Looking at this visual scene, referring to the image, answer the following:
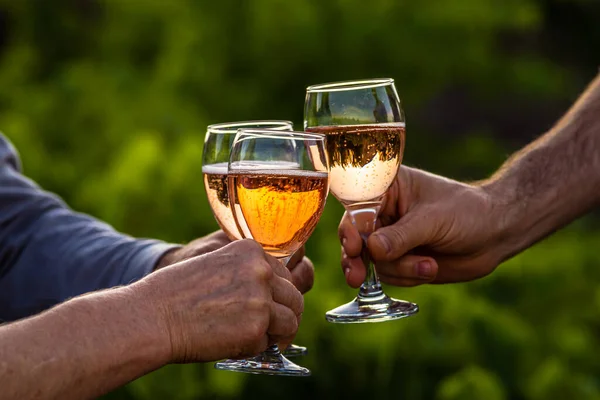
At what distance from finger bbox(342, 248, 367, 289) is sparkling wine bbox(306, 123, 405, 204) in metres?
0.34

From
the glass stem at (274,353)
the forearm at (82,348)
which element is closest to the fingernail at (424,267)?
the glass stem at (274,353)

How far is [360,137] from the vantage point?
220 centimetres

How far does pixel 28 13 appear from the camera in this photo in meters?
6.91

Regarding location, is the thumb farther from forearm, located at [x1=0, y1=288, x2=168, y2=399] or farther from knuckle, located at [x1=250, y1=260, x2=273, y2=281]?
forearm, located at [x1=0, y1=288, x2=168, y2=399]

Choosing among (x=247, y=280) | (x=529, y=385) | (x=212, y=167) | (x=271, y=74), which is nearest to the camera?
(x=247, y=280)

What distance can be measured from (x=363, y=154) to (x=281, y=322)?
0.50 metres

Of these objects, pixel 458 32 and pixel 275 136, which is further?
pixel 458 32

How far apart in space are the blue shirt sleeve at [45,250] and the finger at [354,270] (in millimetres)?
694

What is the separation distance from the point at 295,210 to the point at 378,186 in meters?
0.42

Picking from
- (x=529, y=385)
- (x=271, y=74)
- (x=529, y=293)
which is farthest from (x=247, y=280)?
(x=271, y=74)

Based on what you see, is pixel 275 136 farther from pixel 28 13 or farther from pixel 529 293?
pixel 28 13

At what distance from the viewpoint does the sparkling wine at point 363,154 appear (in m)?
2.20

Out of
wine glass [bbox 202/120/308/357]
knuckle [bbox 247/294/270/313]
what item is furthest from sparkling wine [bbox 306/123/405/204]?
knuckle [bbox 247/294/270/313]

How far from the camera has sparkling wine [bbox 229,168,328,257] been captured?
6.13ft
